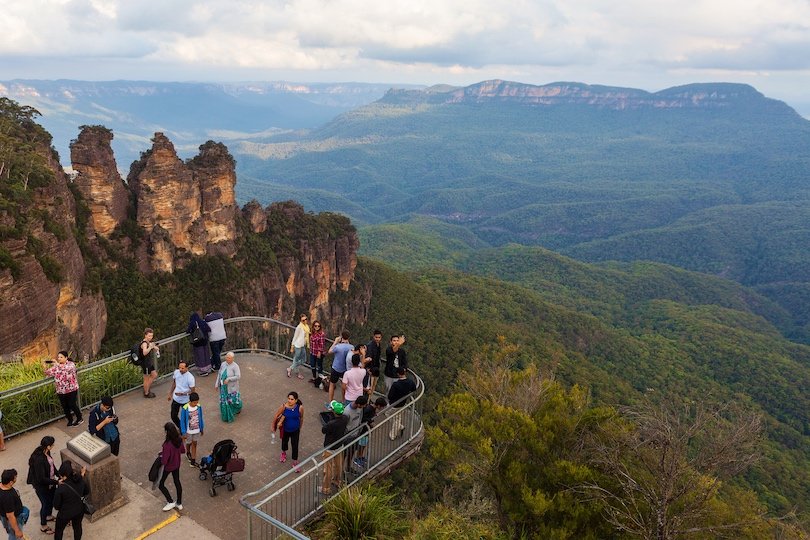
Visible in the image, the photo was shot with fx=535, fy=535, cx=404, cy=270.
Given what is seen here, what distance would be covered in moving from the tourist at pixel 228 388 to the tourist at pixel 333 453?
3.65 m

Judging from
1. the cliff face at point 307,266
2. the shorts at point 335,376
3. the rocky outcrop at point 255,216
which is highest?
the shorts at point 335,376

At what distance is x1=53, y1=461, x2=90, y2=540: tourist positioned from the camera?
390 inches

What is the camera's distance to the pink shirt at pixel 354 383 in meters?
14.1

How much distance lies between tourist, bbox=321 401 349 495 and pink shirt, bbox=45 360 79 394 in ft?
22.1

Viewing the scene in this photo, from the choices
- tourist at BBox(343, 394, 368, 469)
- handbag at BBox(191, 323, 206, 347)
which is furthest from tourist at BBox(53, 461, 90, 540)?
handbag at BBox(191, 323, 206, 347)

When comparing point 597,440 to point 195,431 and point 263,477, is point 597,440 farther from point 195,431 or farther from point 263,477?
point 195,431

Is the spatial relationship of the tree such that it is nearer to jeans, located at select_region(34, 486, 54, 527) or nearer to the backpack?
jeans, located at select_region(34, 486, 54, 527)

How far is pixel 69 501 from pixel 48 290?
2370 centimetres

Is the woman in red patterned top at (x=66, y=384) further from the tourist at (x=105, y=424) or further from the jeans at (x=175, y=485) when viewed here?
the jeans at (x=175, y=485)

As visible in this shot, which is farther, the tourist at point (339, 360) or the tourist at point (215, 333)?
the tourist at point (215, 333)

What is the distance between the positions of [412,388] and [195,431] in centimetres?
555

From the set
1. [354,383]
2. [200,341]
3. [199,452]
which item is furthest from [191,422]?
[200,341]

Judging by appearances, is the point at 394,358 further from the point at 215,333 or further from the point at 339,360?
the point at 215,333

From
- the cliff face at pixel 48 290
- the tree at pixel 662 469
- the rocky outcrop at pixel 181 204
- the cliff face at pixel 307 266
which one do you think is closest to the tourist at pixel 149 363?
the cliff face at pixel 48 290
